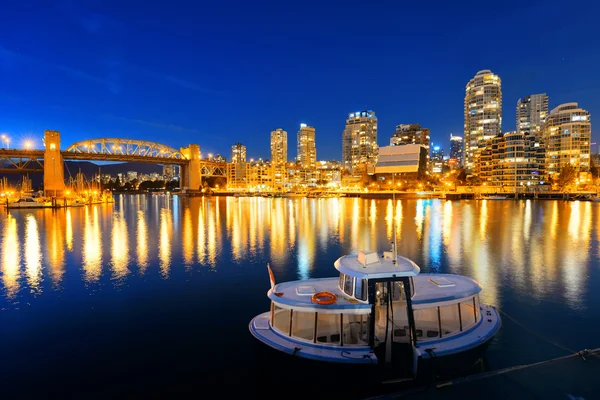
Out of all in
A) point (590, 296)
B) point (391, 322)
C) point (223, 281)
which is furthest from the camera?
point (223, 281)

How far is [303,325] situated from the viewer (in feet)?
37.1

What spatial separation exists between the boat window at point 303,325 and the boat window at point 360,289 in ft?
5.27

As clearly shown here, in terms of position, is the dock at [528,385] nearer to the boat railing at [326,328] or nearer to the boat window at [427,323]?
the boat window at [427,323]

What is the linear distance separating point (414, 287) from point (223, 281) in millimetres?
13336

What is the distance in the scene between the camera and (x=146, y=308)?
56.8 feet

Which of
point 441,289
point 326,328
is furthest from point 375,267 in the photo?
point 441,289

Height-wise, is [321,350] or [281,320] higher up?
[281,320]

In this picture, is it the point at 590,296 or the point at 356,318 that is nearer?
the point at 356,318

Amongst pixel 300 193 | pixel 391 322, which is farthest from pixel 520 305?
pixel 300 193

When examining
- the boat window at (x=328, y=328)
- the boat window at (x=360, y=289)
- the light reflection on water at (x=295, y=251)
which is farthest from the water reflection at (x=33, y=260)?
the boat window at (x=360, y=289)

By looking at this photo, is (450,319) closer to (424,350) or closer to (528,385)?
(424,350)

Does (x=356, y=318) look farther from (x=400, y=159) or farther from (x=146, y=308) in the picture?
(x=400, y=159)

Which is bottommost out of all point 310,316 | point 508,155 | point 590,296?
point 590,296

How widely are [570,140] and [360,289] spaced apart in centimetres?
19167
